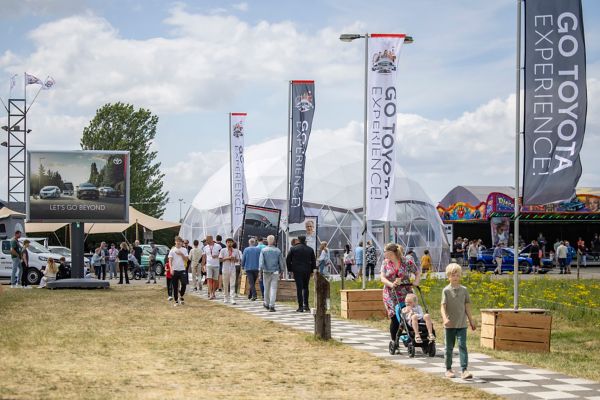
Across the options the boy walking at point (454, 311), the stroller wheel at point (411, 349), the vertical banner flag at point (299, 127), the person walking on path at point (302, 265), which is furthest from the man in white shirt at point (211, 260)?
the boy walking at point (454, 311)

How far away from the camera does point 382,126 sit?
60.5 feet

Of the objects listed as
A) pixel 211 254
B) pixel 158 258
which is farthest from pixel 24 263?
pixel 158 258

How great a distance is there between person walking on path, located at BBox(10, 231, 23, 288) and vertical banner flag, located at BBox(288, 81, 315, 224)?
32.1ft

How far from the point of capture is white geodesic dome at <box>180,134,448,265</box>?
42.8 metres

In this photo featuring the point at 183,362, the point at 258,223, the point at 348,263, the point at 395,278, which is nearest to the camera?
the point at 183,362

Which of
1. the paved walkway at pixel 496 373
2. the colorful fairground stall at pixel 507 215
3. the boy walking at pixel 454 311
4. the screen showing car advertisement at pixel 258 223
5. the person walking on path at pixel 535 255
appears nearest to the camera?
the paved walkway at pixel 496 373

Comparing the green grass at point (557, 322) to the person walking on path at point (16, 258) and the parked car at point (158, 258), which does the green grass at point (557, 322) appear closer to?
the person walking on path at point (16, 258)

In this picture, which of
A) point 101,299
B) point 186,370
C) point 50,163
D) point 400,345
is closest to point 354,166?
point 50,163

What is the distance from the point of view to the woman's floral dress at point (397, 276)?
1222 centimetres

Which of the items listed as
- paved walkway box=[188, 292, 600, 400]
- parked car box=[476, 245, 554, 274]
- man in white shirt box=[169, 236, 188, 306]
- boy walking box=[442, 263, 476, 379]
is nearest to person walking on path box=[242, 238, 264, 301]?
man in white shirt box=[169, 236, 188, 306]

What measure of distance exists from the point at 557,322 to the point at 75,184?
1923 cm

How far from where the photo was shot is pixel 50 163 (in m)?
31.0

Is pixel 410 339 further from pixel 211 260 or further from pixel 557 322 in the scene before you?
pixel 211 260

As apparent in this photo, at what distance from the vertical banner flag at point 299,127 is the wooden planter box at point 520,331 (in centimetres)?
1412
